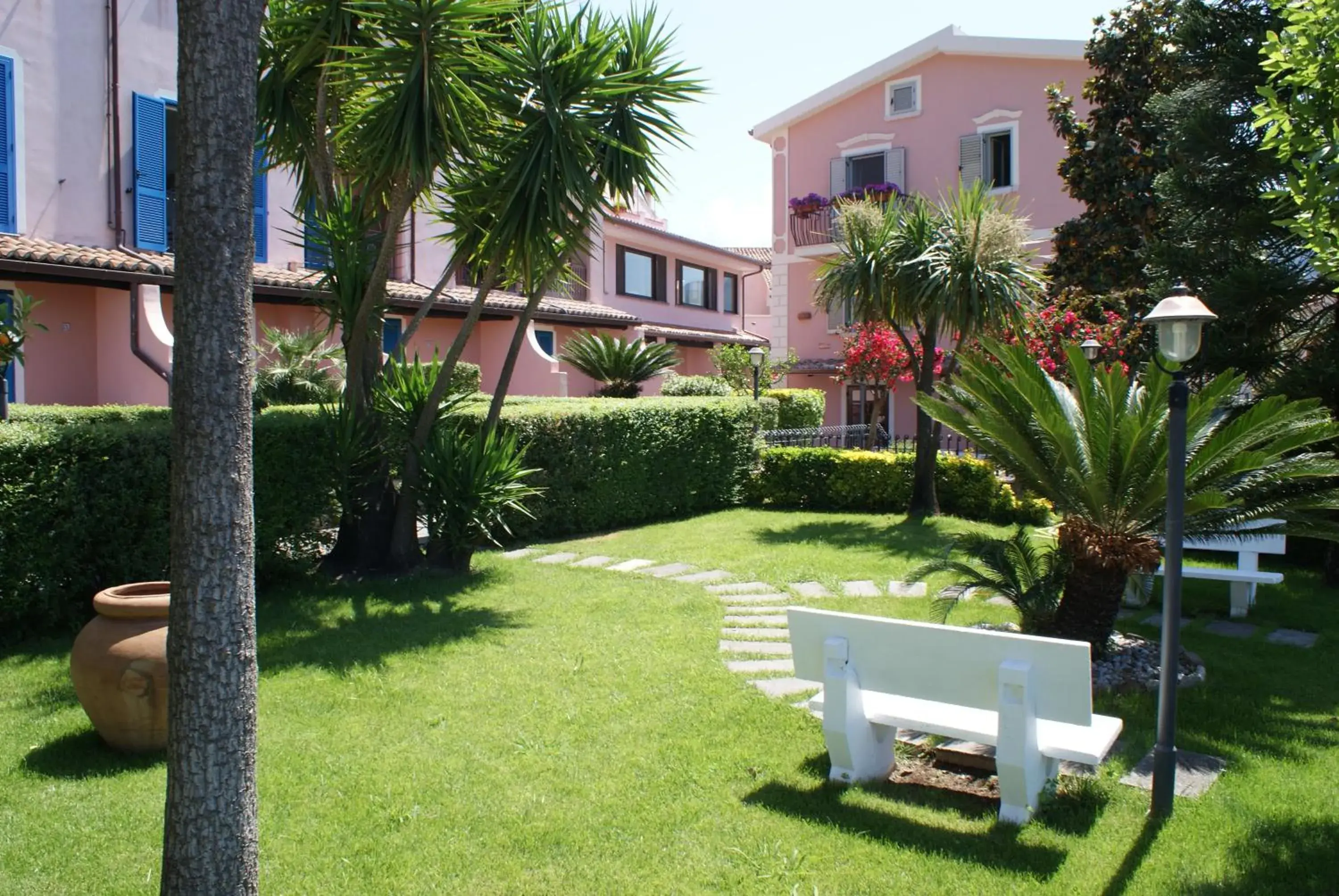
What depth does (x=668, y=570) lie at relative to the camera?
922 centimetres

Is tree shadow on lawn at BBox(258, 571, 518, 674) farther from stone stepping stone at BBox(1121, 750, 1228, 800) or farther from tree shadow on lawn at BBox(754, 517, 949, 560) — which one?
stone stepping stone at BBox(1121, 750, 1228, 800)

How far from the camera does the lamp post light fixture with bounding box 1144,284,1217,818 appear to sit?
13.5 feet

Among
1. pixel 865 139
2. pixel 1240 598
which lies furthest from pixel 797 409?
pixel 1240 598

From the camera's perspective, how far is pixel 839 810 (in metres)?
4.05

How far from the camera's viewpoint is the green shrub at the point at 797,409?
20.3 meters

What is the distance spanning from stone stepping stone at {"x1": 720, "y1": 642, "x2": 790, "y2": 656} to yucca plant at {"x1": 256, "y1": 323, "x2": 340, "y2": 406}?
7.51 metres

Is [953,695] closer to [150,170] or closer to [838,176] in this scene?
[150,170]

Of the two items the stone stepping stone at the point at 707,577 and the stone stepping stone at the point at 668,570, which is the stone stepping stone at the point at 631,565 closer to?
the stone stepping stone at the point at 668,570

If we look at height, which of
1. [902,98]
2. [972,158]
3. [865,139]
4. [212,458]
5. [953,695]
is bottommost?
[953,695]

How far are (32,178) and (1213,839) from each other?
14923mm

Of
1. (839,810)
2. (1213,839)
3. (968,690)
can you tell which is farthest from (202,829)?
(1213,839)

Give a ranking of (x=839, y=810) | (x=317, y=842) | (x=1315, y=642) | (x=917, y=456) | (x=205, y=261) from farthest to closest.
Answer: (x=917, y=456), (x=1315, y=642), (x=839, y=810), (x=317, y=842), (x=205, y=261)

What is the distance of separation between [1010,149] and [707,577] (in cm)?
1866

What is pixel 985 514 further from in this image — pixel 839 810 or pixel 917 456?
pixel 839 810
